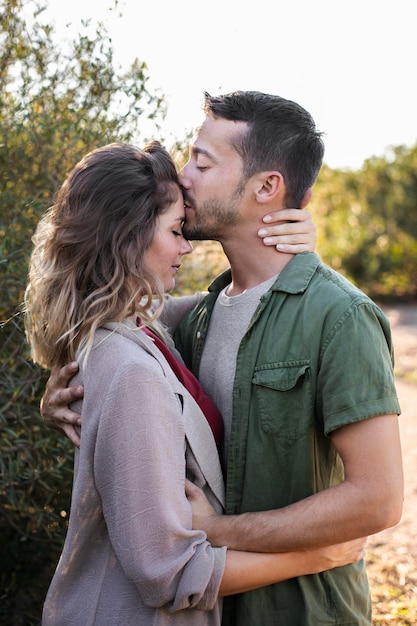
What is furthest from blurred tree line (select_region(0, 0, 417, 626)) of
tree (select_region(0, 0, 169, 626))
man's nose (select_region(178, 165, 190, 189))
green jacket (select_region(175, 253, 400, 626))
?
green jacket (select_region(175, 253, 400, 626))

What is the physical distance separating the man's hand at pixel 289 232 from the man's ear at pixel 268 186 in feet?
0.21

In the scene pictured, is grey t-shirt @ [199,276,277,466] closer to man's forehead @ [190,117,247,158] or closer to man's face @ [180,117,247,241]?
man's face @ [180,117,247,241]

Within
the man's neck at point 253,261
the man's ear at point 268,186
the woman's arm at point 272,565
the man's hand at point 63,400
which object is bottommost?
the woman's arm at point 272,565

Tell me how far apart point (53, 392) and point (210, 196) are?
0.86 metres

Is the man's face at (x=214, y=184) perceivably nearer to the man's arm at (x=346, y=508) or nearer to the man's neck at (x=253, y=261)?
the man's neck at (x=253, y=261)

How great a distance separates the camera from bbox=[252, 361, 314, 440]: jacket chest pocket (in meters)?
2.24

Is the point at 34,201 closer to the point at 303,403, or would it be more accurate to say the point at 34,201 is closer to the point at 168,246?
the point at 168,246

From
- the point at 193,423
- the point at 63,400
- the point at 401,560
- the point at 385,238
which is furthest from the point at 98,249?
the point at 385,238

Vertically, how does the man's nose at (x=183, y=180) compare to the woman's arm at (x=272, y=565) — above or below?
above

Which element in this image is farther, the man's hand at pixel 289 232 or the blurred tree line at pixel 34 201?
the blurred tree line at pixel 34 201

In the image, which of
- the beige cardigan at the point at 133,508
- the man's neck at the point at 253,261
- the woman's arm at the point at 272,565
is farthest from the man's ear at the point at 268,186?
the woman's arm at the point at 272,565

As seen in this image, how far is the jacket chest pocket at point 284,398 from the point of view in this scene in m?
2.24

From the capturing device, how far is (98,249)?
2248 millimetres

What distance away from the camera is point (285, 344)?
2328 mm
